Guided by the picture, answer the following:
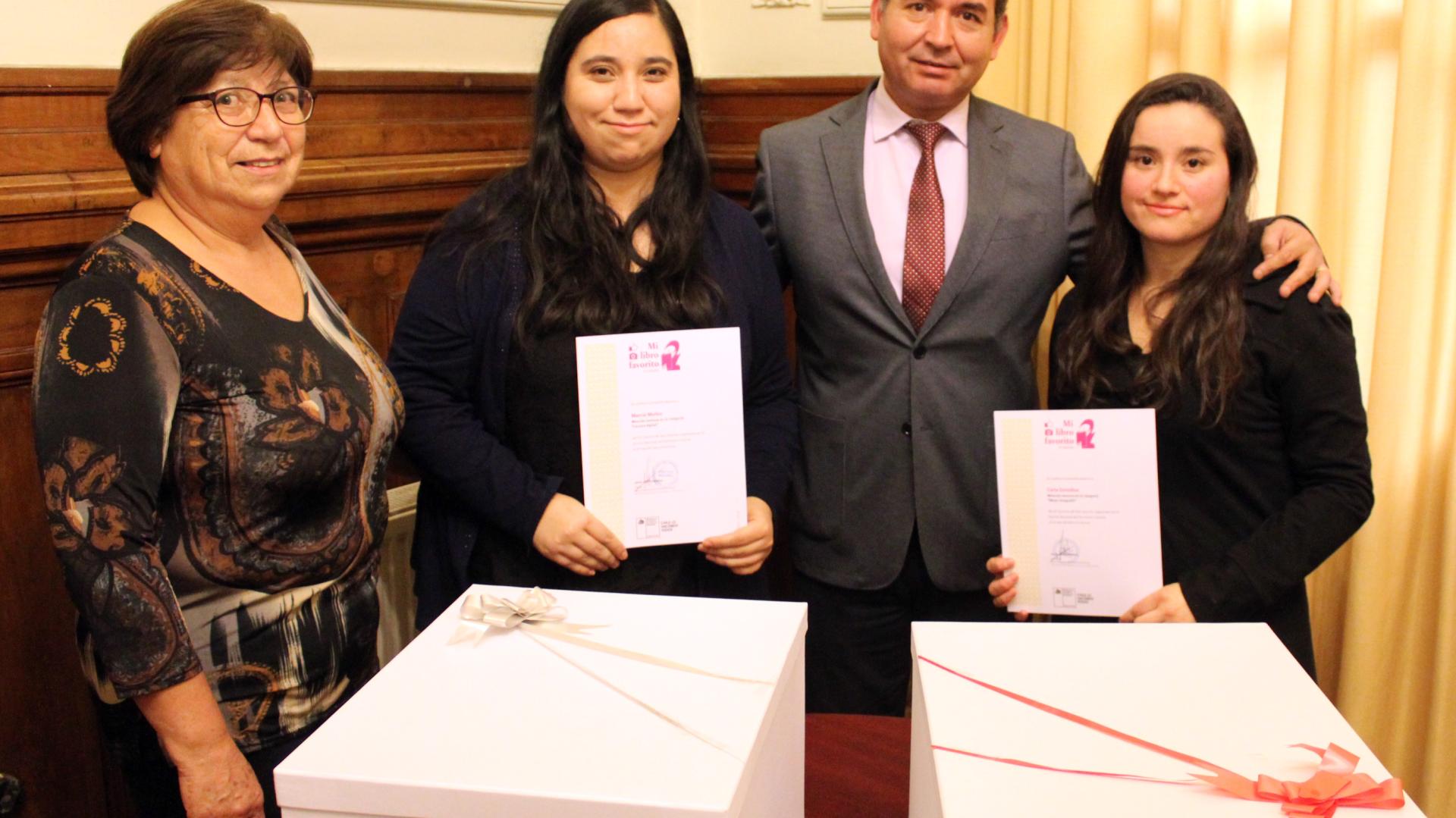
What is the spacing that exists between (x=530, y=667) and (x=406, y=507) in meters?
1.44

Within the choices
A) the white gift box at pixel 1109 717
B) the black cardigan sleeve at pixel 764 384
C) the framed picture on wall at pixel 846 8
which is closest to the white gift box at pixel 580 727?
the white gift box at pixel 1109 717

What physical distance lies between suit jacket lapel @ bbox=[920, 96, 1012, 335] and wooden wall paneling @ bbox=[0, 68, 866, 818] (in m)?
1.03

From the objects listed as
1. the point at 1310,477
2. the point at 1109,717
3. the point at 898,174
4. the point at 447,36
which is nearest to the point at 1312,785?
the point at 1109,717

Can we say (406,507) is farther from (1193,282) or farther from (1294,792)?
(1294,792)

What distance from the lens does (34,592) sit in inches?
69.6

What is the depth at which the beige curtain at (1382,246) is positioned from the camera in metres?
2.07

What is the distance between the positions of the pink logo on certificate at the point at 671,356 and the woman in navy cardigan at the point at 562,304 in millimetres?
129

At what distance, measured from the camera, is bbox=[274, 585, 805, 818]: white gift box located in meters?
0.89

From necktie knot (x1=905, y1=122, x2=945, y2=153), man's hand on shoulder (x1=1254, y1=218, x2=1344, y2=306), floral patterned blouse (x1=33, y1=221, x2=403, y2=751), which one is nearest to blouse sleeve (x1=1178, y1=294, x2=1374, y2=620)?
man's hand on shoulder (x1=1254, y1=218, x2=1344, y2=306)

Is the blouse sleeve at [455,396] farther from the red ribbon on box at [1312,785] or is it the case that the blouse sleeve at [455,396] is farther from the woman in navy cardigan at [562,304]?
the red ribbon on box at [1312,785]

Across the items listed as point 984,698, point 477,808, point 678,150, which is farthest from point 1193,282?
point 477,808

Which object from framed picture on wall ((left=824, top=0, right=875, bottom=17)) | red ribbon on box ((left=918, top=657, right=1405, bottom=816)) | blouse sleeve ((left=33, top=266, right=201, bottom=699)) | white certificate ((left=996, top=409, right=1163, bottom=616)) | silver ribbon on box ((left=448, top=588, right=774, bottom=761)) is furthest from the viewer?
framed picture on wall ((left=824, top=0, right=875, bottom=17))

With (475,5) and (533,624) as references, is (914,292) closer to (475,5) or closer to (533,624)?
(533,624)
